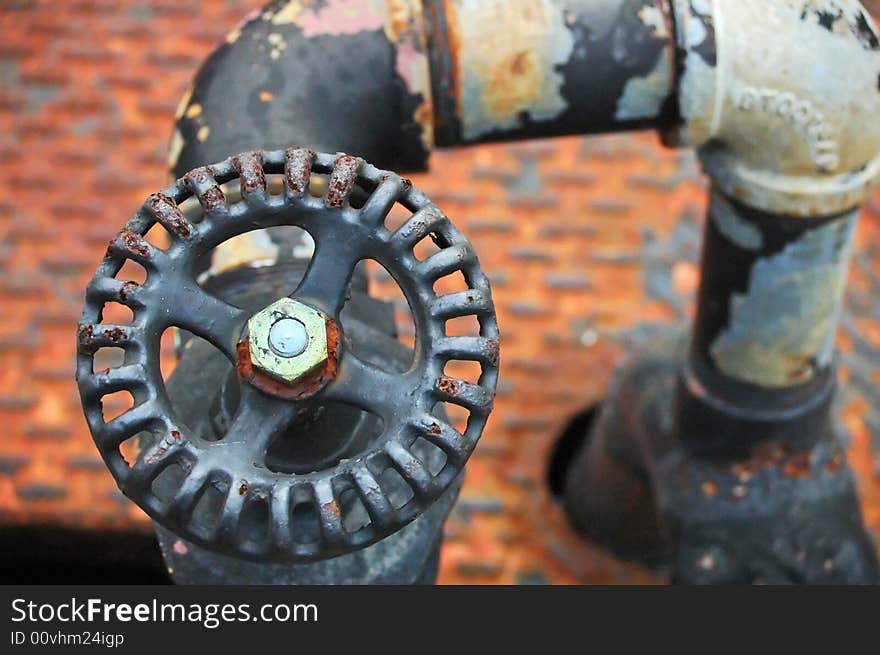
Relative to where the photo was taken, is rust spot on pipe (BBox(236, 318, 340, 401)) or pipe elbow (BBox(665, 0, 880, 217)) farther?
pipe elbow (BBox(665, 0, 880, 217))

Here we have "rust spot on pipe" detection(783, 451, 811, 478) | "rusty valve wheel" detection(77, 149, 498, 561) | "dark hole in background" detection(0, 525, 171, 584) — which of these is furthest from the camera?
"dark hole in background" detection(0, 525, 171, 584)

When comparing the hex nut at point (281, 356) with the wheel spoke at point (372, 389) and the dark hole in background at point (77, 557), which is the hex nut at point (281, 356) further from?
the dark hole in background at point (77, 557)

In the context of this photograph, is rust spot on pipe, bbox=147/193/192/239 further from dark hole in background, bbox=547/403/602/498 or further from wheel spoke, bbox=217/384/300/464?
dark hole in background, bbox=547/403/602/498

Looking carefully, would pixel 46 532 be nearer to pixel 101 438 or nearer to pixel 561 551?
pixel 561 551

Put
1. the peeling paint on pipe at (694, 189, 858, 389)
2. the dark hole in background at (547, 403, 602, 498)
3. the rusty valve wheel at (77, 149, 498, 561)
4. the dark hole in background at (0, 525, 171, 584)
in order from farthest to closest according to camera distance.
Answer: the dark hole in background at (547, 403, 602, 498) → the dark hole in background at (0, 525, 171, 584) → the peeling paint on pipe at (694, 189, 858, 389) → the rusty valve wheel at (77, 149, 498, 561)

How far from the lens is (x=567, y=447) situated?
1.89 metres

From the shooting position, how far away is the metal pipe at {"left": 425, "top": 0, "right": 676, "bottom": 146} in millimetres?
1065

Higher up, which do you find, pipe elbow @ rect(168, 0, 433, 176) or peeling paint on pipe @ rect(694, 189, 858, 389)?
pipe elbow @ rect(168, 0, 433, 176)

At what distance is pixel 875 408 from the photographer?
1849 millimetres

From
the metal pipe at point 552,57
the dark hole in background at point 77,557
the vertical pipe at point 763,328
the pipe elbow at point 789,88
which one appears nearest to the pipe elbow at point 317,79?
the metal pipe at point 552,57

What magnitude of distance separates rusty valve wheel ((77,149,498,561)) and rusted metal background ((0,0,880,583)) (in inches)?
41.5

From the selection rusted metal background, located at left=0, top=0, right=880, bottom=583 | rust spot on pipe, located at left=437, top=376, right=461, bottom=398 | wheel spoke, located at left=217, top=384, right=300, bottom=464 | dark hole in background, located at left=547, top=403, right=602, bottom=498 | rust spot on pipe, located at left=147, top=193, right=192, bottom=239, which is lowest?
dark hole in background, located at left=547, top=403, right=602, bottom=498

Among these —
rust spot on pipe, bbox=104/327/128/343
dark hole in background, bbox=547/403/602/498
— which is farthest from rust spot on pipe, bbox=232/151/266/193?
dark hole in background, bbox=547/403/602/498

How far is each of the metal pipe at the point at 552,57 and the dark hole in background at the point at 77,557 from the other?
93 cm
